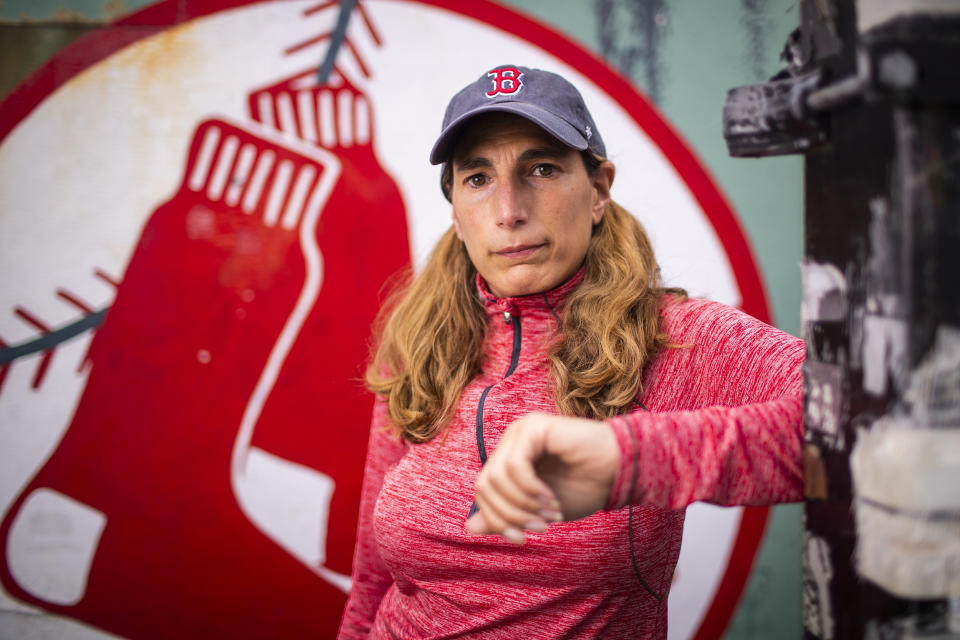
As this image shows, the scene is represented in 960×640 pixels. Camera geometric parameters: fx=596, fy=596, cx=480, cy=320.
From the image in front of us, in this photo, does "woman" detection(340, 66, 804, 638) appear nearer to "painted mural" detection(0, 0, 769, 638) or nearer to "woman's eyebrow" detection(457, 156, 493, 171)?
"woman's eyebrow" detection(457, 156, 493, 171)

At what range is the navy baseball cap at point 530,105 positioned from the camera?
3.48 ft

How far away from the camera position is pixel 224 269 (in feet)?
6.51

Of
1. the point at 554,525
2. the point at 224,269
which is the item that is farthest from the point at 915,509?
the point at 224,269

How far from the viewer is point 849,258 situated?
60 cm

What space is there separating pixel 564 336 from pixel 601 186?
0.33 metres

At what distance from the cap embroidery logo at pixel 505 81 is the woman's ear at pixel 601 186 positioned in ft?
0.77

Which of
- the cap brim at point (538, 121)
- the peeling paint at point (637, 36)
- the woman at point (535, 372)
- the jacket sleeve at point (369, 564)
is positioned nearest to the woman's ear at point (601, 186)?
the woman at point (535, 372)

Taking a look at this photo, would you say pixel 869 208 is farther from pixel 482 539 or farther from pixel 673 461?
pixel 482 539

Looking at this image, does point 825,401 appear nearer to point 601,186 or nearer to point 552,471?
point 552,471

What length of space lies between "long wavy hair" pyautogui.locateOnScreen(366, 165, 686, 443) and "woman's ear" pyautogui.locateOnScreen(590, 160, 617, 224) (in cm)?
2

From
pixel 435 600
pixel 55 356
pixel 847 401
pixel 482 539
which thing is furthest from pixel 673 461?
pixel 55 356

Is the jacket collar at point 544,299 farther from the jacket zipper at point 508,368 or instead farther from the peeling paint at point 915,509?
the peeling paint at point 915,509

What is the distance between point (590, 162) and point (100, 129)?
5.65 feet

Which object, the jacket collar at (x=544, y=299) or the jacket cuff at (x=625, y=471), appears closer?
the jacket cuff at (x=625, y=471)
